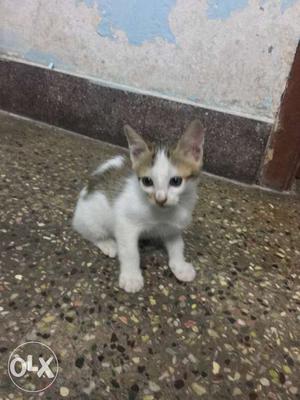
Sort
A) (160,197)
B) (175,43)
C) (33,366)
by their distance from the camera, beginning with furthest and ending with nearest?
(175,43), (160,197), (33,366)

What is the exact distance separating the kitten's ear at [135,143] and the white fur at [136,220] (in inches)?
2.7

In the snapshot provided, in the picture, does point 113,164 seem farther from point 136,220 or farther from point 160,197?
point 160,197

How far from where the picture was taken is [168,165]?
A: 3.49ft

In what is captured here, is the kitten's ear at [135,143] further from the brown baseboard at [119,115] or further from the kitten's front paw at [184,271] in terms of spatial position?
the brown baseboard at [119,115]

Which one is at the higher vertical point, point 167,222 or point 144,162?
point 144,162

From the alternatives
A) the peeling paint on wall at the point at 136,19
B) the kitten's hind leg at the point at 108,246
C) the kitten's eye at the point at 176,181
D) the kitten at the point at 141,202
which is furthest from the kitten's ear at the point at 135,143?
the peeling paint on wall at the point at 136,19

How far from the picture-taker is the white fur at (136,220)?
45.9 inches

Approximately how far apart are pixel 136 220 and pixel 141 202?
6 cm

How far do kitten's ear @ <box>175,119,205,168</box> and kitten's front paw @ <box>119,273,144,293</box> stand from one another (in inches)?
14.9

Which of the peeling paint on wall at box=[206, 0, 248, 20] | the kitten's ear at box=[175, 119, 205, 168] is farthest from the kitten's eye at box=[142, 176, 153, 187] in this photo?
the peeling paint on wall at box=[206, 0, 248, 20]

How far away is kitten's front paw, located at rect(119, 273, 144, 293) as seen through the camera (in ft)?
3.87

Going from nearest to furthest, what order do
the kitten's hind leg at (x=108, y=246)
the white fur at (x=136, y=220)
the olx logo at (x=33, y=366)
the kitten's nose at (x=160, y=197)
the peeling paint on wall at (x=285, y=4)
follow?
the olx logo at (x=33, y=366) → the kitten's nose at (x=160, y=197) → the white fur at (x=136, y=220) → the kitten's hind leg at (x=108, y=246) → the peeling paint on wall at (x=285, y=4)

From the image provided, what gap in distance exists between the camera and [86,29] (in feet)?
6.81

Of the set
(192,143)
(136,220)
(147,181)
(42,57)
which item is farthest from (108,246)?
(42,57)
